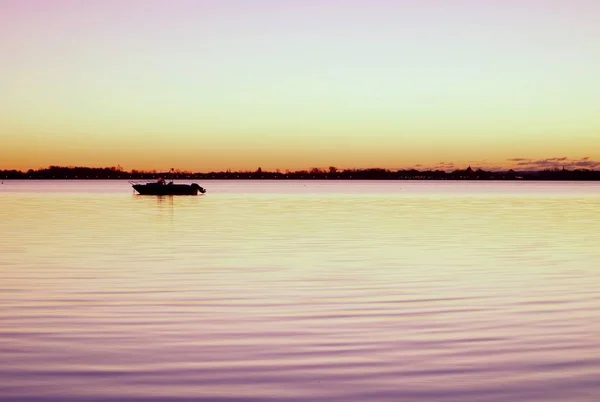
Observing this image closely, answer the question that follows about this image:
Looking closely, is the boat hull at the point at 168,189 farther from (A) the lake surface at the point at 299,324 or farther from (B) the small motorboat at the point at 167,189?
(A) the lake surface at the point at 299,324

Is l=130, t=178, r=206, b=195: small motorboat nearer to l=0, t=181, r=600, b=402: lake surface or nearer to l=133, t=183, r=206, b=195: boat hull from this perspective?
l=133, t=183, r=206, b=195: boat hull

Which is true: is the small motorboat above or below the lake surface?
below

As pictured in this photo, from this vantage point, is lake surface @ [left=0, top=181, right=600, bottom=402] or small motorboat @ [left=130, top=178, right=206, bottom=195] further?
small motorboat @ [left=130, top=178, right=206, bottom=195]

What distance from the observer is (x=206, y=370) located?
12.9 metres

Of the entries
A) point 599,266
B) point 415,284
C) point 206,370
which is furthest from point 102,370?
point 599,266

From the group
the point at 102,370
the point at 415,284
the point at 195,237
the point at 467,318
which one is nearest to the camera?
the point at 102,370

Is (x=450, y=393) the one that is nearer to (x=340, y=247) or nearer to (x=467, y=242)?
(x=340, y=247)

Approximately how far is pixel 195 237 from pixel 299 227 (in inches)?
389

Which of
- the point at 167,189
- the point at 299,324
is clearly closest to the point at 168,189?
the point at 167,189

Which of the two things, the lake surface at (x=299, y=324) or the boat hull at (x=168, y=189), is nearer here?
the lake surface at (x=299, y=324)

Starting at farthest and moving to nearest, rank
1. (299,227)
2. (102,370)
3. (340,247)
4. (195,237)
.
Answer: (299,227)
(195,237)
(340,247)
(102,370)

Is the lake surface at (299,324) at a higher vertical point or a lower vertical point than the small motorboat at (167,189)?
higher

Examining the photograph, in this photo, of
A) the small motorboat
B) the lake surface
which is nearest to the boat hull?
the small motorboat

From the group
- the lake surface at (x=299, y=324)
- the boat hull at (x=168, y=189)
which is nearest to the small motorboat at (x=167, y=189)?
the boat hull at (x=168, y=189)
